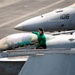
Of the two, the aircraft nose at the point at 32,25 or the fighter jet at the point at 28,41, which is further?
the aircraft nose at the point at 32,25

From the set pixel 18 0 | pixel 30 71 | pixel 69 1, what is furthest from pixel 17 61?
pixel 18 0

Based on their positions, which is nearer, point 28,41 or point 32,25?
point 28,41

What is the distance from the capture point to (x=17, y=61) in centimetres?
1202

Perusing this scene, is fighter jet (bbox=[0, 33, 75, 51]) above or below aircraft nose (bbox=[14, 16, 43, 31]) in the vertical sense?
below

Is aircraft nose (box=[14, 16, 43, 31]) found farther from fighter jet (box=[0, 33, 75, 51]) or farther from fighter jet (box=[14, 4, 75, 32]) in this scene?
fighter jet (box=[0, 33, 75, 51])

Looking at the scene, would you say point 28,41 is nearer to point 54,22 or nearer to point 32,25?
point 32,25

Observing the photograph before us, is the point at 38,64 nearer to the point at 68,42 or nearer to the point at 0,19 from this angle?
the point at 68,42

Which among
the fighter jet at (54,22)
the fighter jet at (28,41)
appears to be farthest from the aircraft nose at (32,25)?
the fighter jet at (28,41)

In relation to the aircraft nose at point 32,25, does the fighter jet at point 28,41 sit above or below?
below

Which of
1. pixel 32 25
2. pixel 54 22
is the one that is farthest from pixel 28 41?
pixel 54 22

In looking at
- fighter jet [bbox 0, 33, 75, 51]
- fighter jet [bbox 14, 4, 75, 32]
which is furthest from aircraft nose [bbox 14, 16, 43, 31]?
fighter jet [bbox 0, 33, 75, 51]

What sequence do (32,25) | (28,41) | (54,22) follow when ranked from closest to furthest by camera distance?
(28,41)
(32,25)
(54,22)

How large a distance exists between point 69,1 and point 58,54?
28.8 m

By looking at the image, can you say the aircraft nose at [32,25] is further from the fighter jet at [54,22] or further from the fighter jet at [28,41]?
the fighter jet at [28,41]
